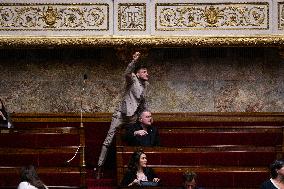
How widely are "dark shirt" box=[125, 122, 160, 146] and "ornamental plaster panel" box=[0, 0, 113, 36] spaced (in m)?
1.80

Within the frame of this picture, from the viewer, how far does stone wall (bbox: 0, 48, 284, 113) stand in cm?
989

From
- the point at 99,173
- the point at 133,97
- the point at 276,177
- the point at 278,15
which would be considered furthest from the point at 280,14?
the point at 276,177

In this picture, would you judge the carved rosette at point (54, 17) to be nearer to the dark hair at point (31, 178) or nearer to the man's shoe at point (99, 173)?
the man's shoe at point (99, 173)

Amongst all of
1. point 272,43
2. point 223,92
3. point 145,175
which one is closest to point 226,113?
point 223,92

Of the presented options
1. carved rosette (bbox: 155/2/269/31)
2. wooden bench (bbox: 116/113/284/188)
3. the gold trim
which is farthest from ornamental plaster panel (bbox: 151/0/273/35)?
wooden bench (bbox: 116/113/284/188)

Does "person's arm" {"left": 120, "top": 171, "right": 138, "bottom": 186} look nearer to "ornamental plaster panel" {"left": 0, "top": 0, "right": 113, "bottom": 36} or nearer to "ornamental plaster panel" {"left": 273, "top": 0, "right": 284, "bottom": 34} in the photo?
"ornamental plaster panel" {"left": 0, "top": 0, "right": 113, "bottom": 36}

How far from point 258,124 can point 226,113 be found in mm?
453

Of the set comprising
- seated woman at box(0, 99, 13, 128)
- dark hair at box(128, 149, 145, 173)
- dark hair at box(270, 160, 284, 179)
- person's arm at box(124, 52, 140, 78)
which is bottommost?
dark hair at box(270, 160, 284, 179)

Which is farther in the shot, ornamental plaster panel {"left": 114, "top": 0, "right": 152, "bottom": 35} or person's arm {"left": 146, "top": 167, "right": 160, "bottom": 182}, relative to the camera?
ornamental plaster panel {"left": 114, "top": 0, "right": 152, "bottom": 35}

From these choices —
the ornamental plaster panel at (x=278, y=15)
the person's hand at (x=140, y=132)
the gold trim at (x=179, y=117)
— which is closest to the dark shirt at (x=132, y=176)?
the person's hand at (x=140, y=132)

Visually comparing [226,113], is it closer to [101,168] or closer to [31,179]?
[101,168]

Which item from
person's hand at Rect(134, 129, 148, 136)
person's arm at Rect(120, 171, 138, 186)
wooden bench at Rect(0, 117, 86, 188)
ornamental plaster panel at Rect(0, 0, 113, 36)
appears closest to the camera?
person's arm at Rect(120, 171, 138, 186)

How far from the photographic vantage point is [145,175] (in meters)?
7.19

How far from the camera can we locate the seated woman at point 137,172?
7.11 metres
